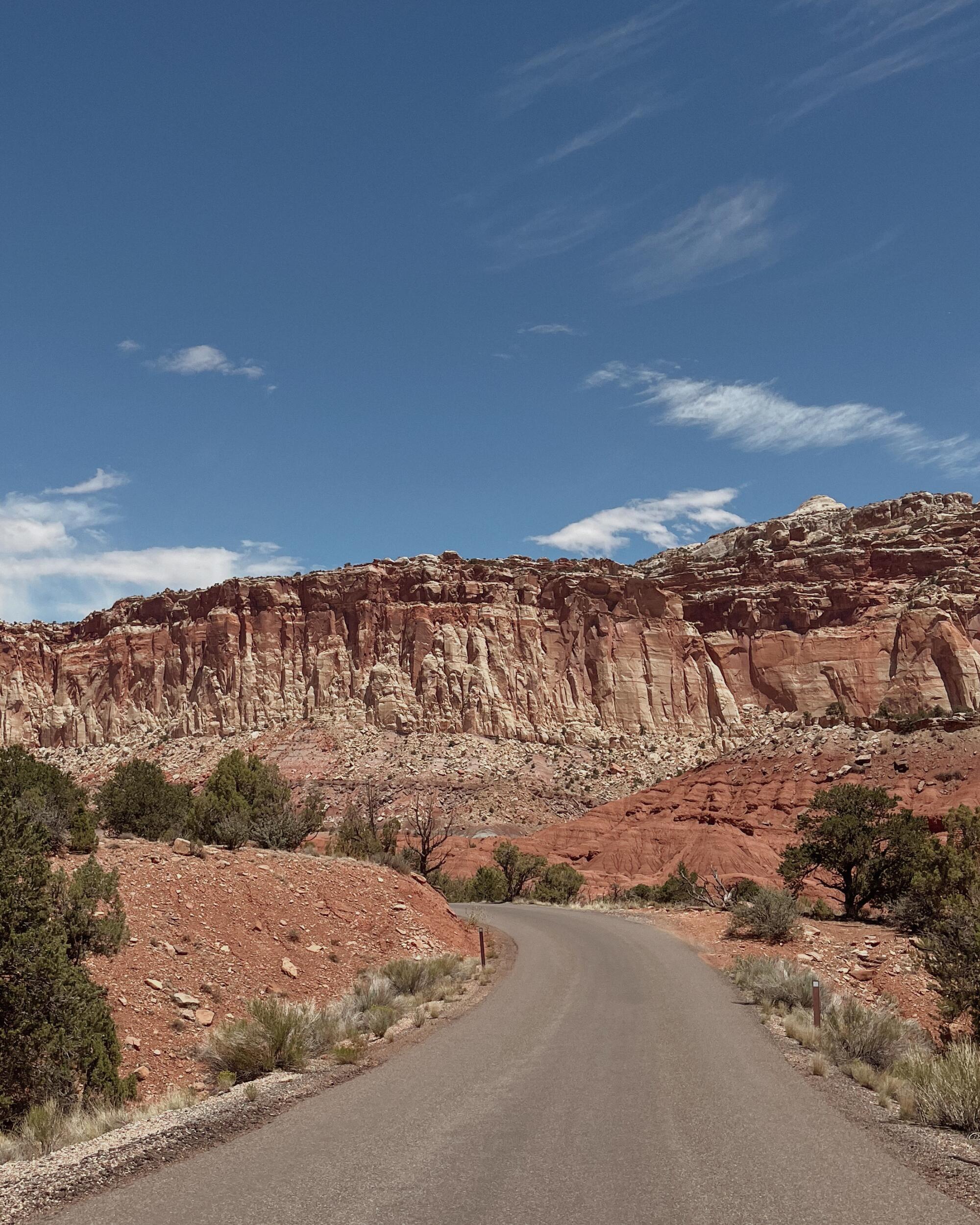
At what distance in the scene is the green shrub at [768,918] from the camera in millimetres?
19812

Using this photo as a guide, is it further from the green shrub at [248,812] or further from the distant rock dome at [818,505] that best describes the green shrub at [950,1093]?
the distant rock dome at [818,505]

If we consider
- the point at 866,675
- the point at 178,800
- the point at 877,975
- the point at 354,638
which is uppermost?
the point at 354,638

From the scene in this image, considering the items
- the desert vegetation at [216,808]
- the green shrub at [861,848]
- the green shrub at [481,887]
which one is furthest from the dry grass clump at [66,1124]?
the green shrub at [481,887]

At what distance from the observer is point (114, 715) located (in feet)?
302

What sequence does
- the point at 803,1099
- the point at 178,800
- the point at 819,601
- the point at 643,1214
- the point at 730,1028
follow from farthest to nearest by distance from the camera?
the point at 819,601, the point at 178,800, the point at 730,1028, the point at 803,1099, the point at 643,1214

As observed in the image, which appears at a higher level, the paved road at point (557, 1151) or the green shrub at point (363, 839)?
the green shrub at point (363, 839)

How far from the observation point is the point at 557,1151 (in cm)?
686

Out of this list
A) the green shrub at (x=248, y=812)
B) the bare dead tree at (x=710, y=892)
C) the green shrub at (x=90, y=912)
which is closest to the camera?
the green shrub at (x=90, y=912)

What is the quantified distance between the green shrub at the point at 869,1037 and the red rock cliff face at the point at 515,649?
230ft

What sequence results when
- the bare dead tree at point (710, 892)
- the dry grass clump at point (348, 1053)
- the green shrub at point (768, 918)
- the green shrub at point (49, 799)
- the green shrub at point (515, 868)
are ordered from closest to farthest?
1. the dry grass clump at point (348, 1053)
2. the green shrub at point (49, 799)
3. the green shrub at point (768, 918)
4. the bare dead tree at point (710, 892)
5. the green shrub at point (515, 868)

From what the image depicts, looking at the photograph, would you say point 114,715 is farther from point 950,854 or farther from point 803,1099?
point 803,1099

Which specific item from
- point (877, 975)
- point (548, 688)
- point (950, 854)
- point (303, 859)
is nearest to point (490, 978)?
point (303, 859)

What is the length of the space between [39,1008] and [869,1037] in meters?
9.62

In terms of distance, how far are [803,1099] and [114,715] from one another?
94.3 m
